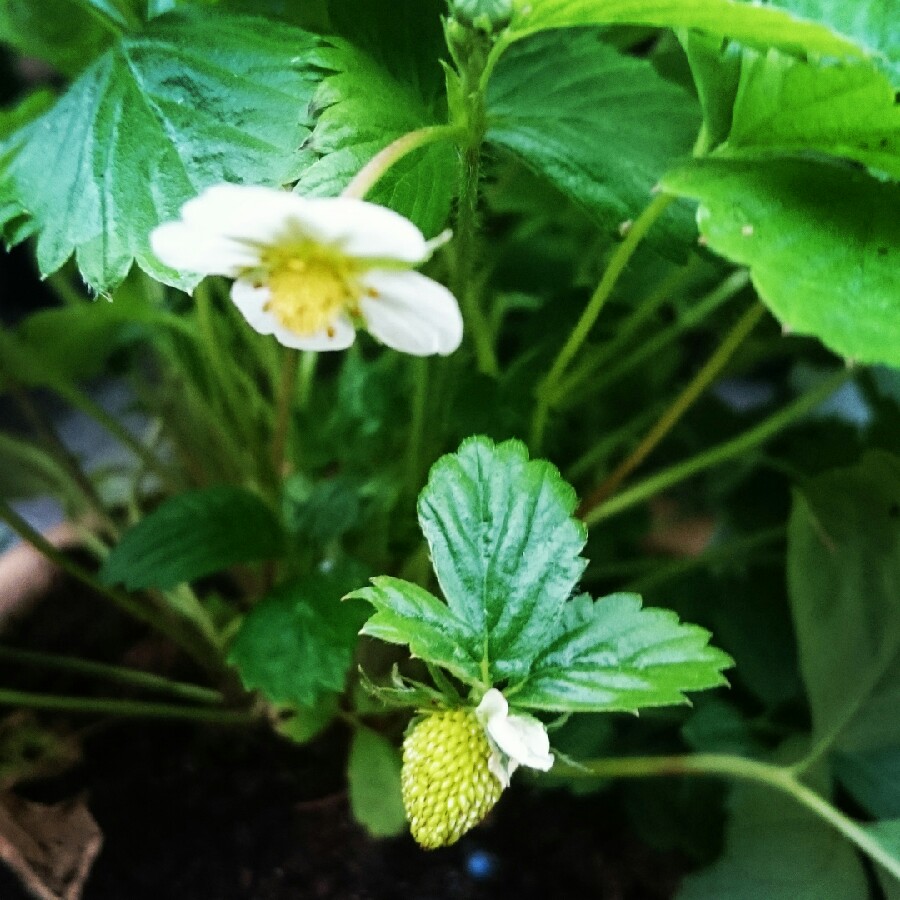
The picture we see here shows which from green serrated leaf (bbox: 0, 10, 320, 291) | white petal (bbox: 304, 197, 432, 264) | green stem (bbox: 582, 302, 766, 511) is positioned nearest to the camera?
white petal (bbox: 304, 197, 432, 264)

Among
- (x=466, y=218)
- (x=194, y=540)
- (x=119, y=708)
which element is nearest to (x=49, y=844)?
(x=119, y=708)

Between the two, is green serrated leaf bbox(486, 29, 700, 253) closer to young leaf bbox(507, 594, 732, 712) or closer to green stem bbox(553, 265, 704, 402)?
green stem bbox(553, 265, 704, 402)

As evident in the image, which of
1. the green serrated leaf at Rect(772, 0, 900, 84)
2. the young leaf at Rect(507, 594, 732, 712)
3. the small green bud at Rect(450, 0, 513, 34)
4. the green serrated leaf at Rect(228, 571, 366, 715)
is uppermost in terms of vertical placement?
the small green bud at Rect(450, 0, 513, 34)

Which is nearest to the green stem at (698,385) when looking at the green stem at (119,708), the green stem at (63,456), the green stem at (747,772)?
the green stem at (747,772)

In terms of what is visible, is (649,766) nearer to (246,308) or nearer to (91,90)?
(246,308)

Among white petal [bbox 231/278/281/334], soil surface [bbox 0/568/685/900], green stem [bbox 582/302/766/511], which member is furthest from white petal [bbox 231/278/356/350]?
soil surface [bbox 0/568/685/900]

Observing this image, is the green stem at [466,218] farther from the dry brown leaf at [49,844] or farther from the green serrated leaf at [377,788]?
the dry brown leaf at [49,844]
